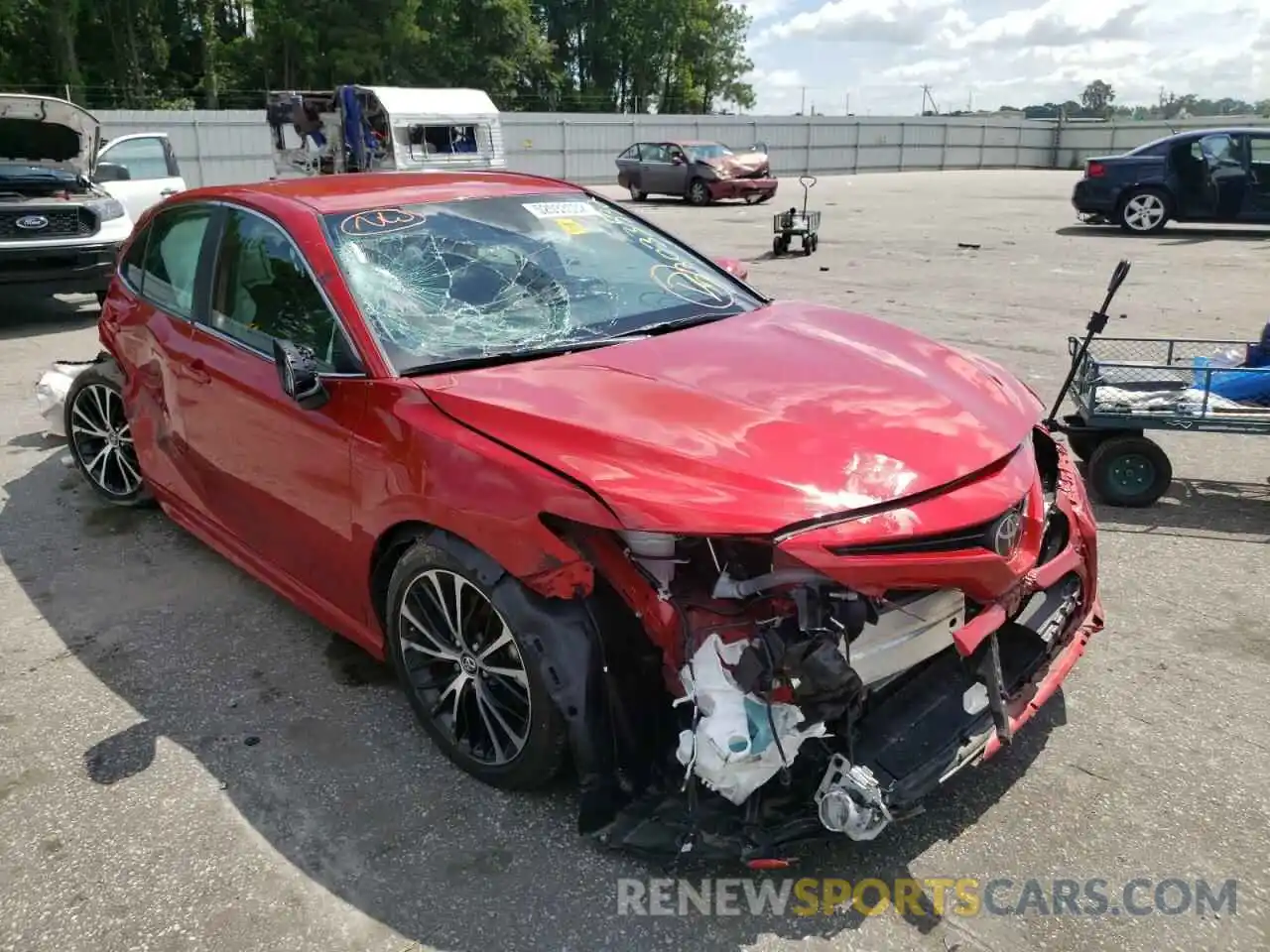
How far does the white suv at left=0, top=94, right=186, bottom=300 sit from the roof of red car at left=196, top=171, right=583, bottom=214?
574 centimetres

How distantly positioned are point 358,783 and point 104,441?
9.58 ft

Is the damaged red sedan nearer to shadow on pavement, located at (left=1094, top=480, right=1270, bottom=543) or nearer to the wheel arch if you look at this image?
shadow on pavement, located at (left=1094, top=480, right=1270, bottom=543)

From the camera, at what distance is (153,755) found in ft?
9.93

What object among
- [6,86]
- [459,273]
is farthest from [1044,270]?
[6,86]

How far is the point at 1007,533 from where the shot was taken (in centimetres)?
249

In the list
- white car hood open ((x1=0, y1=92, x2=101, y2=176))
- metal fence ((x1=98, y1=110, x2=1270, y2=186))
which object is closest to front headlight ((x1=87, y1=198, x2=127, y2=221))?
white car hood open ((x1=0, y1=92, x2=101, y2=176))

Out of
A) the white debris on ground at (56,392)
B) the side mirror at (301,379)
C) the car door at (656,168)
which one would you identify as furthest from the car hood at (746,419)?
the car door at (656,168)

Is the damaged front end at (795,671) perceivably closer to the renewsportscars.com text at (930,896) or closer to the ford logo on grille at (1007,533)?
the ford logo on grille at (1007,533)

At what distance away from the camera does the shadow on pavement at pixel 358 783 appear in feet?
7.79

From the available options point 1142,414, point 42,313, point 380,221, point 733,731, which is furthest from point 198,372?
point 42,313

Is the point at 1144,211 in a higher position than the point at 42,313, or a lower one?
higher

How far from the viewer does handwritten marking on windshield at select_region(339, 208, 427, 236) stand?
11.0 feet

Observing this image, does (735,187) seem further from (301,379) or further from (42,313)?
(301,379)

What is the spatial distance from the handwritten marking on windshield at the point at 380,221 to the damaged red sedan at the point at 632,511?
0.01 meters
